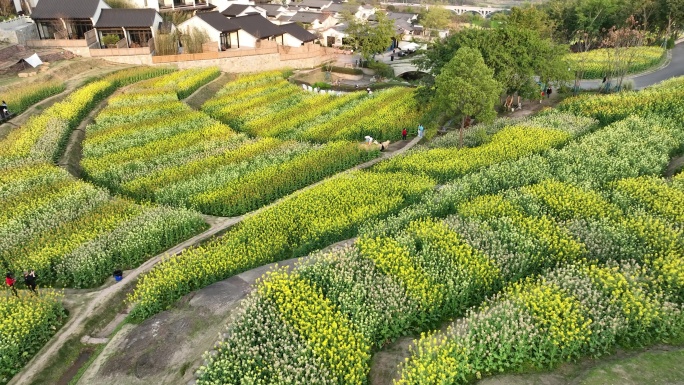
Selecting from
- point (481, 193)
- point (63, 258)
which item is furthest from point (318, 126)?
point (63, 258)

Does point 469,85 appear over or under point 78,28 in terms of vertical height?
under

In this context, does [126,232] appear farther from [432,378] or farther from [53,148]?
[432,378]

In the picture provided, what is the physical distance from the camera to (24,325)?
1561 centimetres

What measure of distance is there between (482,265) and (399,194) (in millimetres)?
8916

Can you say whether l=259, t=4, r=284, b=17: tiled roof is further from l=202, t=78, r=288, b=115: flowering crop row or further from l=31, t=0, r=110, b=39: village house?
l=202, t=78, r=288, b=115: flowering crop row

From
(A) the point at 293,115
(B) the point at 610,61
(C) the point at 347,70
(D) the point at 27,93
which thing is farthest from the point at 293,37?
(B) the point at 610,61

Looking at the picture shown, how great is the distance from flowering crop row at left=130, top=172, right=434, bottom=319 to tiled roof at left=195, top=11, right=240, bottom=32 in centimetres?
4430

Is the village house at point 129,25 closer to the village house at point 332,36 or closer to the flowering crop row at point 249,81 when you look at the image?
the flowering crop row at point 249,81

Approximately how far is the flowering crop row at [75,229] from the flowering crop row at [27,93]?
12.3 meters

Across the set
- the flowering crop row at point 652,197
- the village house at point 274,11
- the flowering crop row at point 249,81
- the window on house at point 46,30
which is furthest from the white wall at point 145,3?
the flowering crop row at point 652,197

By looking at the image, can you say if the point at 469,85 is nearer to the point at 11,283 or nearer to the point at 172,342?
the point at 172,342

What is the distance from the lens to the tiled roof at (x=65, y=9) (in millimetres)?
52594

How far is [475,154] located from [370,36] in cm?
4508

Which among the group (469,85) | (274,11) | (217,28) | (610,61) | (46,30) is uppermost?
(274,11)
